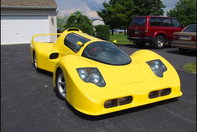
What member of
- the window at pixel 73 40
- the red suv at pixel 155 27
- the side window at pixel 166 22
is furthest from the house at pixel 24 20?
the window at pixel 73 40

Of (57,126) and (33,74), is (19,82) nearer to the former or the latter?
(33,74)

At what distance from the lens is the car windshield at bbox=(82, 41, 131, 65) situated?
10.6 ft

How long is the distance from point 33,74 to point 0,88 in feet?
4.38

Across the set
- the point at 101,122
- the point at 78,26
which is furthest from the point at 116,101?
the point at 78,26

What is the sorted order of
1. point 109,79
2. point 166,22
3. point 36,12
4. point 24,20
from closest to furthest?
point 109,79 → point 166,22 → point 24,20 → point 36,12

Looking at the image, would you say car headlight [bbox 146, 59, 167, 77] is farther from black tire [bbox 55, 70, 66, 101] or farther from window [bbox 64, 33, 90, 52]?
black tire [bbox 55, 70, 66, 101]

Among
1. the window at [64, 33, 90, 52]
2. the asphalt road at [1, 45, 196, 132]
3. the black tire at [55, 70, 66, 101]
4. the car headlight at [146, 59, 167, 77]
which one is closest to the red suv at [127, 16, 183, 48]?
the window at [64, 33, 90, 52]

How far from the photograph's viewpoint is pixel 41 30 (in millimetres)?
13852

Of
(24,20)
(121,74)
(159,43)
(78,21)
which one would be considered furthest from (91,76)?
(24,20)

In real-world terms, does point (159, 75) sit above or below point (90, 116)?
above

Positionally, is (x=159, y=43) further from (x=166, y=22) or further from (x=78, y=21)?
(x=78, y=21)

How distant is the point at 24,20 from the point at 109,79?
12.0m

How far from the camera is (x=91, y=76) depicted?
9.69 ft

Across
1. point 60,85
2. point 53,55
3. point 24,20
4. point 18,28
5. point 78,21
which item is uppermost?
point 24,20
